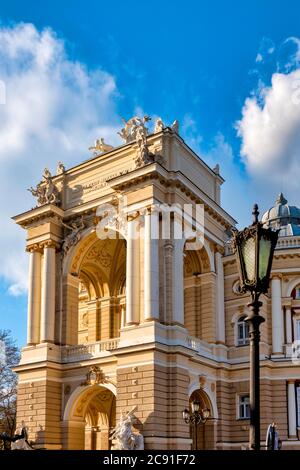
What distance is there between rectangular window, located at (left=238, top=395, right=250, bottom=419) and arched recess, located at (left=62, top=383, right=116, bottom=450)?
21.6ft

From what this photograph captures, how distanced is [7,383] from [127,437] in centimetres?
2200

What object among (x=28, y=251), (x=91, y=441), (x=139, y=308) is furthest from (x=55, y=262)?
(x=91, y=441)

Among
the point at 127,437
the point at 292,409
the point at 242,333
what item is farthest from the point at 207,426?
the point at 127,437

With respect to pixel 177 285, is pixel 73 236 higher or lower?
higher

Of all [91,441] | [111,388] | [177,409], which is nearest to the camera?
[177,409]

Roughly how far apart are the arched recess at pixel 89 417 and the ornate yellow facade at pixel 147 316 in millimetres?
68

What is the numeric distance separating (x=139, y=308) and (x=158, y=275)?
1739 mm

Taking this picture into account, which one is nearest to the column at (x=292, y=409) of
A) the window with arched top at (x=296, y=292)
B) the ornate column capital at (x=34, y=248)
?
the window with arched top at (x=296, y=292)

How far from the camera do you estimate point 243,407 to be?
35.0m

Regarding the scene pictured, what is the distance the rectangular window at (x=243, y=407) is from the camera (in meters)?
34.8

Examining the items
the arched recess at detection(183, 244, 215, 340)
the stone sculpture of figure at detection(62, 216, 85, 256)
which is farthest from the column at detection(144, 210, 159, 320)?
the stone sculpture of figure at detection(62, 216, 85, 256)

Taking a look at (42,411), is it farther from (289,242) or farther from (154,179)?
(289,242)

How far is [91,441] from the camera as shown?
3800 cm
